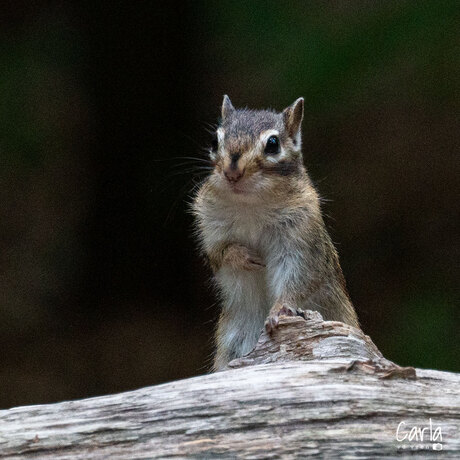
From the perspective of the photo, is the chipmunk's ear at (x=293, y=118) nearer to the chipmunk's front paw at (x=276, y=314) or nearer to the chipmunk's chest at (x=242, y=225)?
the chipmunk's chest at (x=242, y=225)

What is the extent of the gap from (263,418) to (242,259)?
1271mm

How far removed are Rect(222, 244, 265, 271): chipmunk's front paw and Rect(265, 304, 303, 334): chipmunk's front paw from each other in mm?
249

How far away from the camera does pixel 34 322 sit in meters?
7.91

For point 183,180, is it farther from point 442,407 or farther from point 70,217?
point 442,407

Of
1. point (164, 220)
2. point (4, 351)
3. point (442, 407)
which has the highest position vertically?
point (164, 220)

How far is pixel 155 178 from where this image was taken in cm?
778

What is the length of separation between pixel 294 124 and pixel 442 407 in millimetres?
1753

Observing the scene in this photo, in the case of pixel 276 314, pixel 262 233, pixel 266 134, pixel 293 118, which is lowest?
pixel 276 314

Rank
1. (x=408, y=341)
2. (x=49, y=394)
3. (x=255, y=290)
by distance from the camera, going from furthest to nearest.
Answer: (x=49, y=394) → (x=408, y=341) → (x=255, y=290)

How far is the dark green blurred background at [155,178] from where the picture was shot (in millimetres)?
7434

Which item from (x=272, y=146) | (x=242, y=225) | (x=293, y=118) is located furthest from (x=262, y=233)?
(x=293, y=118)

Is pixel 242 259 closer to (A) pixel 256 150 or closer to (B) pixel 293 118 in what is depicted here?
(A) pixel 256 150

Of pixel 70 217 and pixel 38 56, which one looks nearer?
pixel 38 56

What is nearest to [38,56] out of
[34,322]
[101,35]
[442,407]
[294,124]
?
[101,35]
